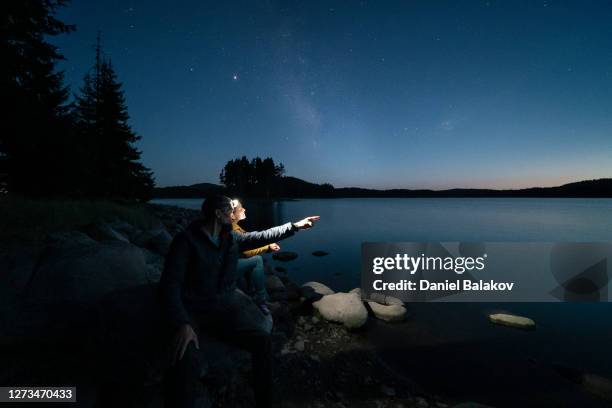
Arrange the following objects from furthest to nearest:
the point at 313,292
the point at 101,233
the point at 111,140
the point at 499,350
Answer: the point at 111,140, the point at 313,292, the point at 101,233, the point at 499,350

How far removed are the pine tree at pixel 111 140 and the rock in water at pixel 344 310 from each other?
2072 centimetres

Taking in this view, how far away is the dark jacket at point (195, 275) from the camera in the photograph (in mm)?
2293

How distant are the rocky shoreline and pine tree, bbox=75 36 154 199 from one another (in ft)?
65.5

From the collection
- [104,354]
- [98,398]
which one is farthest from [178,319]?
[98,398]

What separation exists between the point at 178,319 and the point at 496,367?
20.2 ft

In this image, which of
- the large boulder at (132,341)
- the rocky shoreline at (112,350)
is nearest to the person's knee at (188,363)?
the large boulder at (132,341)

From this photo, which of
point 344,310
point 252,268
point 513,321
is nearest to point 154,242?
point 252,268

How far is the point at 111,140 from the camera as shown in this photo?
20.6m

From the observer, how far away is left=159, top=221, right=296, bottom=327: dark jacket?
Answer: 229cm

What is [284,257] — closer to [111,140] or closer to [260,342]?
[260,342]

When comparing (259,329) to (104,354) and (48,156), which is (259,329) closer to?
(104,354)

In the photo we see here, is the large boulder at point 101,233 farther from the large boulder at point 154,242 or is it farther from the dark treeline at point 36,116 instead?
the dark treeline at point 36,116

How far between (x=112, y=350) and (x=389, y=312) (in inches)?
234

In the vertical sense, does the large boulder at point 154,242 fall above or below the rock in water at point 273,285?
above
